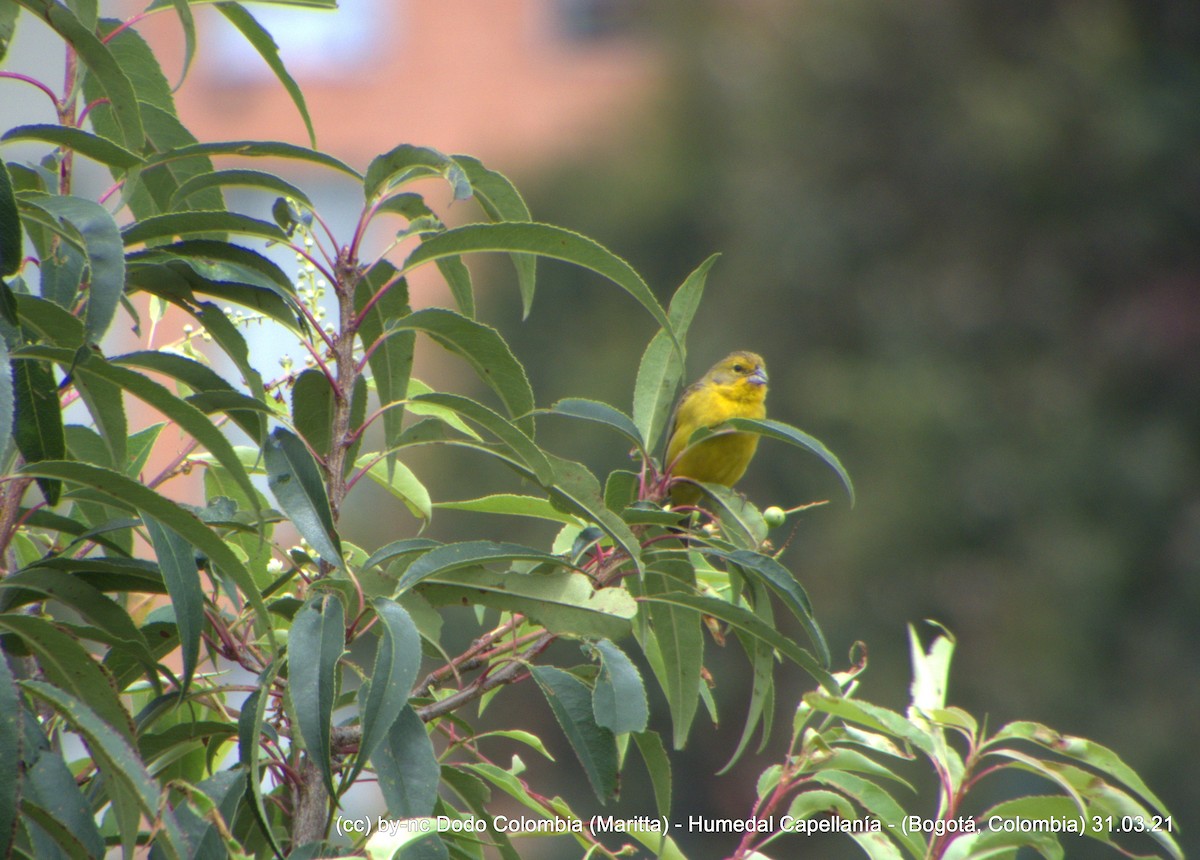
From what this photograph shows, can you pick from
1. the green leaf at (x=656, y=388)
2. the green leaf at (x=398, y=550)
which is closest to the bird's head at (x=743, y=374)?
the green leaf at (x=656, y=388)

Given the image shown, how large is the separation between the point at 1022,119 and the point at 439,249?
20840 mm

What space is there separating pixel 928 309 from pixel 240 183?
19.8 m

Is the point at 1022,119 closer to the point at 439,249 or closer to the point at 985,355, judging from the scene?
the point at 985,355

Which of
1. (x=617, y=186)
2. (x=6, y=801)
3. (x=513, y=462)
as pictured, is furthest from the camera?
(x=617, y=186)

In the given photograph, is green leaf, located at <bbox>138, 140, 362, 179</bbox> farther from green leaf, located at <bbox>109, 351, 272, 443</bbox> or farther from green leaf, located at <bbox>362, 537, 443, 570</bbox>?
green leaf, located at <bbox>362, 537, 443, 570</bbox>

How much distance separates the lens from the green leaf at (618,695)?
6.28ft

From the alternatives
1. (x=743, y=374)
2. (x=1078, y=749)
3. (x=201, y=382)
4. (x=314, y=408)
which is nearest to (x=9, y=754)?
(x=201, y=382)

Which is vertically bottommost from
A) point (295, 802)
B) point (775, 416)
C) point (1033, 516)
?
point (1033, 516)

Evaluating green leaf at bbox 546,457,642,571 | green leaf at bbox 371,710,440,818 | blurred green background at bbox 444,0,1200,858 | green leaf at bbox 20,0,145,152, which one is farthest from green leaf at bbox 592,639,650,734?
blurred green background at bbox 444,0,1200,858

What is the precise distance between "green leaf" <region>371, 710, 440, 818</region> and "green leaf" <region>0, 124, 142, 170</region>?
86 cm

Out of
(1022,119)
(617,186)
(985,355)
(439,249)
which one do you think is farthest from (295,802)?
(617,186)

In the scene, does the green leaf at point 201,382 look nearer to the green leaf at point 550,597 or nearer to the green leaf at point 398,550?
the green leaf at point 398,550

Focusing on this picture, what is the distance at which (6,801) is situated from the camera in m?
1.54

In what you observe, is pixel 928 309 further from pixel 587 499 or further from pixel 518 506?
pixel 587 499
